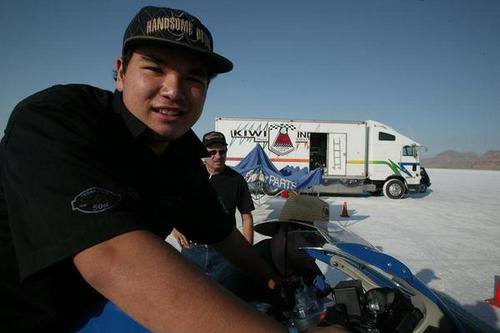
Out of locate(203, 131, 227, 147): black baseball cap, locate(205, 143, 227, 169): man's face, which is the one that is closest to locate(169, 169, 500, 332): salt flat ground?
locate(205, 143, 227, 169): man's face

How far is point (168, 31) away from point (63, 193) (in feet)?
2.13

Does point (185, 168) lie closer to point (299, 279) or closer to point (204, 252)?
point (299, 279)

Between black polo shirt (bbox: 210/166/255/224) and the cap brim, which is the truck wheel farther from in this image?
the cap brim

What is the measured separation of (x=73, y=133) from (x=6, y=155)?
180 mm

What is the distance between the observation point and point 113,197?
79cm

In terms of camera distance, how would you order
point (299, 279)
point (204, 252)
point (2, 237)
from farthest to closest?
point (204, 252) < point (299, 279) < point (2, 237)

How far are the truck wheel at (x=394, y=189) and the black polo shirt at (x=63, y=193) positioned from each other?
51.9 feet

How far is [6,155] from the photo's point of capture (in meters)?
0.81

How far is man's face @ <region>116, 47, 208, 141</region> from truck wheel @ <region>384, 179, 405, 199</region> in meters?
15.9

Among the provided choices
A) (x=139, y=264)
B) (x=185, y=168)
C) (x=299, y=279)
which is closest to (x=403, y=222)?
(x=299, y=279)

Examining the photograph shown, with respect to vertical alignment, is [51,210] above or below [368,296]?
above

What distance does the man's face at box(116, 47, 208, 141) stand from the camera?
3.56 feet

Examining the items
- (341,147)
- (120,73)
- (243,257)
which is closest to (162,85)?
(120,73)

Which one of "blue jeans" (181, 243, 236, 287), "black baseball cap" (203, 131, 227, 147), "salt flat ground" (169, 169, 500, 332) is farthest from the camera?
"black baseball cap" (203, 131, 227, 147)
